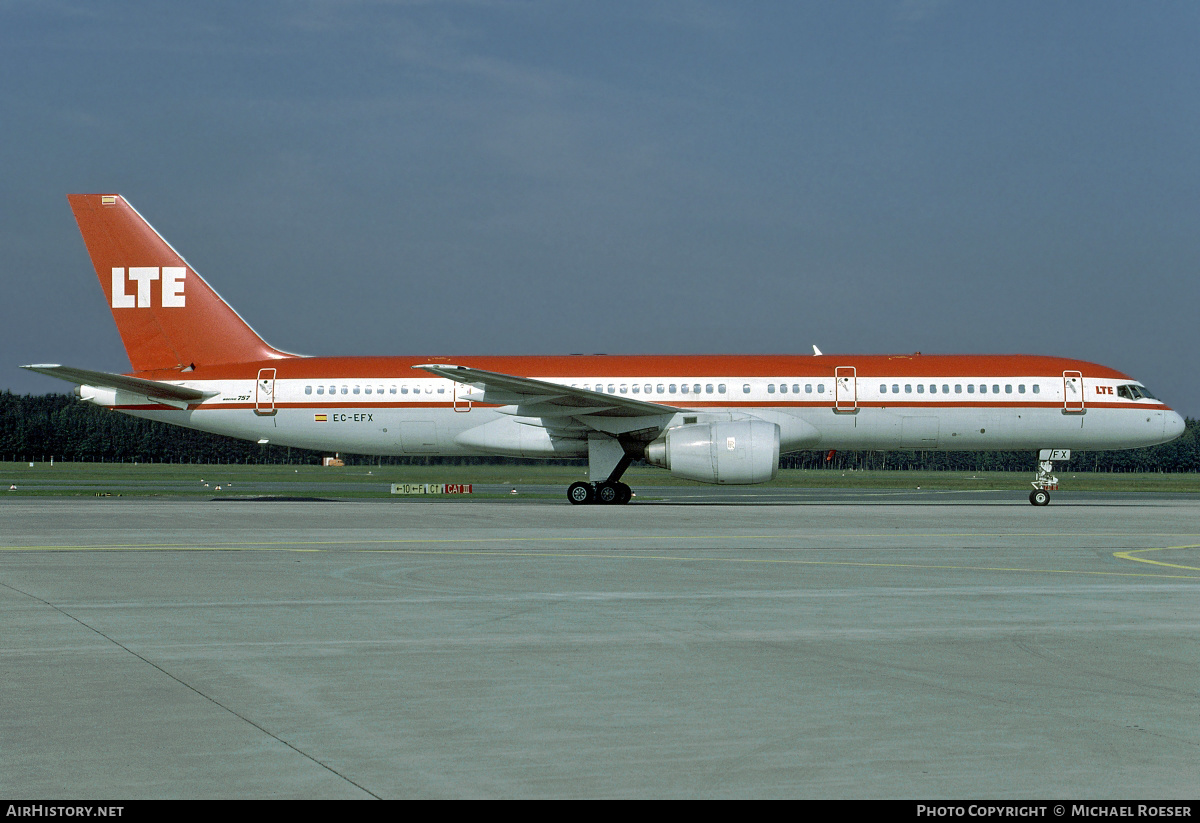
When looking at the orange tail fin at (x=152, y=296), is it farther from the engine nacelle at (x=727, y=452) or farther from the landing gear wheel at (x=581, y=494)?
the engine nacelle at (x=727, y=452)

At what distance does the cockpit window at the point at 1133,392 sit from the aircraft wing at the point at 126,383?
2423 cm

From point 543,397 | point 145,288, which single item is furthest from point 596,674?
point 145,288

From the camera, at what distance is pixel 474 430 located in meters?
29.7

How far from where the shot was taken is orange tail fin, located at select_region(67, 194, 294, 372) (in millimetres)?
30984

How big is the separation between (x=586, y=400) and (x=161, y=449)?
319 ft

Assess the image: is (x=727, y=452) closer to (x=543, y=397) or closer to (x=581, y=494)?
(x=581, y=494)

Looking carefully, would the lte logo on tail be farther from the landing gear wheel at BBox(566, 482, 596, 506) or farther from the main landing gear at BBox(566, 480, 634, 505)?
the main landing gear at BBox(566, 480, 634, 505)

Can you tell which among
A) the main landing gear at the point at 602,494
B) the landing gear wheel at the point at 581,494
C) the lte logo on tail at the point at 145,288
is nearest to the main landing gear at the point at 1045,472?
the main landing gear at the point at 602,494

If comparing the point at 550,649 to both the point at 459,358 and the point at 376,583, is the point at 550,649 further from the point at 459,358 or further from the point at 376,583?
→ the point at 459,358

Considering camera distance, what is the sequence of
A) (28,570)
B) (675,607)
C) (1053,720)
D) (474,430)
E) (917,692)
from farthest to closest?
(474,430) → (28,570) → (675,607) → (917,692) → (1053,720)

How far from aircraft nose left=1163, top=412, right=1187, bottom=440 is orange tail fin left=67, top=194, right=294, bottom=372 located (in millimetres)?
24365

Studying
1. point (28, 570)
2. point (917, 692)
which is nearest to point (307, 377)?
point (28, 570)

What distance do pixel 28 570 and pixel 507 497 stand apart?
70.7 feet

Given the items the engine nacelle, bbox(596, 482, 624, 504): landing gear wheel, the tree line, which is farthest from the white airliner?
the tree line
